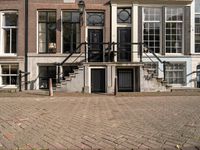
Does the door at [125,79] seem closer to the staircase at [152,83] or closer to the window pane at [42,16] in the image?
the staircase at [152,83]

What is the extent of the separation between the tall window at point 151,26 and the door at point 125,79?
8.37ft

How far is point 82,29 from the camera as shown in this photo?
65.3ft

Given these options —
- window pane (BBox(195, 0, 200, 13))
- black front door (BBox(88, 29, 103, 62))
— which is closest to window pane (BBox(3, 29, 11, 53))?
black front door (BBox(88, 29, 103, 62))

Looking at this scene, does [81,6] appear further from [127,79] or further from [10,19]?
[127,79]

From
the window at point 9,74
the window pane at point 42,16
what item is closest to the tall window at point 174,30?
the window pane at point 42,16

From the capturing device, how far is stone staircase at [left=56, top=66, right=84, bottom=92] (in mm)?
17672

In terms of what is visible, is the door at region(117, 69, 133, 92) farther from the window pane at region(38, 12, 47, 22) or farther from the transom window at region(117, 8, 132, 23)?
the window pane at region(38, 12, 47, 22)

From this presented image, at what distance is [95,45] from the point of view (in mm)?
20000

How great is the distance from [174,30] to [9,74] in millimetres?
11090

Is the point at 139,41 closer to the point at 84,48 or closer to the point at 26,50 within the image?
the point at 84,48

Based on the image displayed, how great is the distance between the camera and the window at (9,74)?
19.9 m

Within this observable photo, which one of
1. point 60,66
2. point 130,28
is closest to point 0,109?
point 60,66

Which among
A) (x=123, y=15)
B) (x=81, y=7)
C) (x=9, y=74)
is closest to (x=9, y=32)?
(x=9, y=74)

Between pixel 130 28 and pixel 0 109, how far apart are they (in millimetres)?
11814
